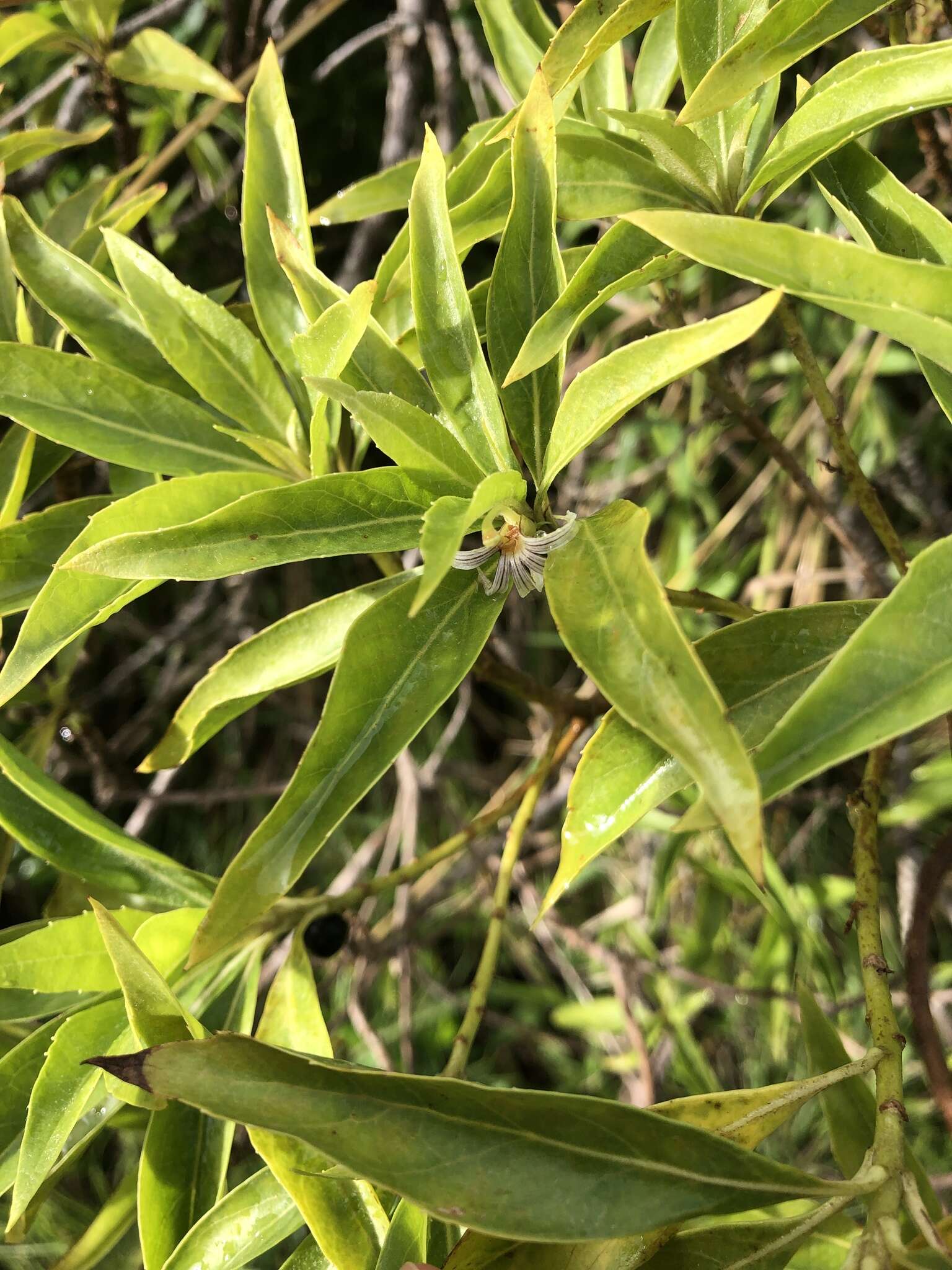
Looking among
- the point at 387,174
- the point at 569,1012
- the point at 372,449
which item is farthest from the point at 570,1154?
the point at 569,1012

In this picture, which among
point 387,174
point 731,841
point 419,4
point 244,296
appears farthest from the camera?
point 244,296

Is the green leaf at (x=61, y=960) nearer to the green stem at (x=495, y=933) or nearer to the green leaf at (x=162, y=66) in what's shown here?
the green stem at (x=495, y=933)

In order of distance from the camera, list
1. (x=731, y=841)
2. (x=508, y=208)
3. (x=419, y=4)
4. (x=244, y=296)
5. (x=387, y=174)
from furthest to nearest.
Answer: (x=244, y=296)
(x=419, y=4)
(x=387, y=174)
(x=508, y=208)
(x=731, y=841)

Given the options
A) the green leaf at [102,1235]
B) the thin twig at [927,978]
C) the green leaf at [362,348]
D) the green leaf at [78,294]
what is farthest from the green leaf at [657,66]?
the green leaf at [102,1235]

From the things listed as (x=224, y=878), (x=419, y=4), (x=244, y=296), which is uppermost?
(x=419, y=4)

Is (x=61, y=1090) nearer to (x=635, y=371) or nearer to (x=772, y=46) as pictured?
(x=635, y=371)

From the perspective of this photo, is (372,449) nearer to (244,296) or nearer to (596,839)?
(244,296)

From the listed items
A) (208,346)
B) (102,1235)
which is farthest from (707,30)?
(102,1235)
